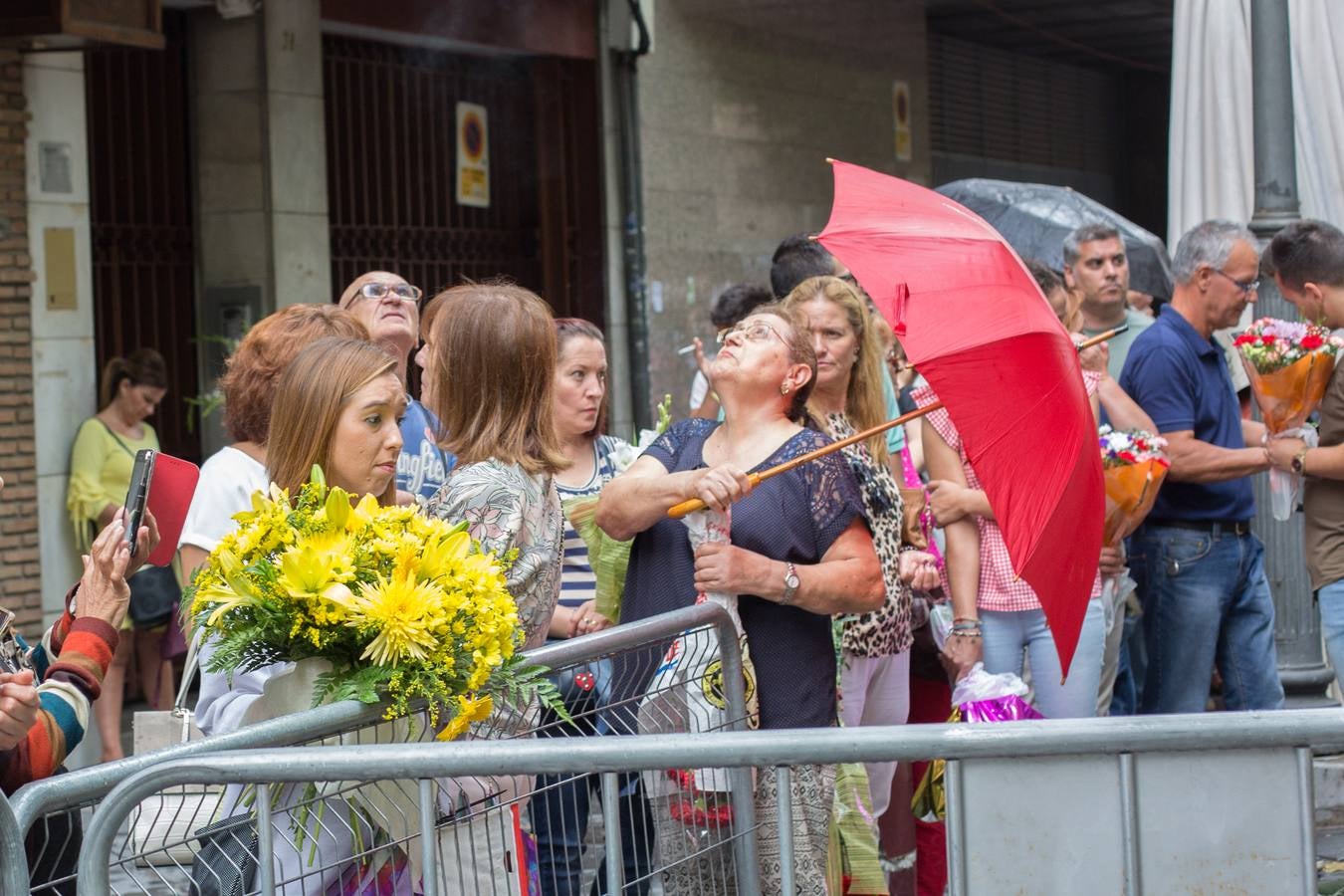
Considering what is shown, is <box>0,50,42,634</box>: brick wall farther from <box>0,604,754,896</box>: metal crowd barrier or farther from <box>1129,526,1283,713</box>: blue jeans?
<box>0,604,754,896</box>: metal crowd barrier

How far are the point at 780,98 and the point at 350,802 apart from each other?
1138 cm

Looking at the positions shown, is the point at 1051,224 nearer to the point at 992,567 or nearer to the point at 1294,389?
the point at 1294,389

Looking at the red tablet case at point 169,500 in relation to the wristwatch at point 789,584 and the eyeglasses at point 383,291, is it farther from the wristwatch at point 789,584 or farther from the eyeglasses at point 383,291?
the eyeglasses at point 383,291

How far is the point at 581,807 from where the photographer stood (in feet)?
14.0

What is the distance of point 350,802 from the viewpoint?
2977 millimetres

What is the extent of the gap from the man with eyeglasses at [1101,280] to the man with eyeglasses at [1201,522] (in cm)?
90

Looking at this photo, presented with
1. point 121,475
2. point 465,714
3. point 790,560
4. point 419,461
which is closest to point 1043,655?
point 790,560

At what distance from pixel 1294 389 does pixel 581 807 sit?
10.1 ft

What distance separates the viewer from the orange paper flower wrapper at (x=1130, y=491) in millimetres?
5730

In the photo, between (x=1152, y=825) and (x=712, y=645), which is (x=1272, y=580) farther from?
(x=1152, y=825)

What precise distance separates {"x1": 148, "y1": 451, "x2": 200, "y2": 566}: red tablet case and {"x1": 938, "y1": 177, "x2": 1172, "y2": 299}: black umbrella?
21.6 feet

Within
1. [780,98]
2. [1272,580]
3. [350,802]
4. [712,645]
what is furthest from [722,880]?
[780,98]

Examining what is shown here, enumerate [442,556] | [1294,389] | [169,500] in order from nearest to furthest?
[442,556] < [169,500] < [1294,389]

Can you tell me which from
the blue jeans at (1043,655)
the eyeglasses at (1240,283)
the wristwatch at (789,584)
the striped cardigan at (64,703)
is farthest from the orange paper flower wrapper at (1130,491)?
the striped cardigan at (64,703)
